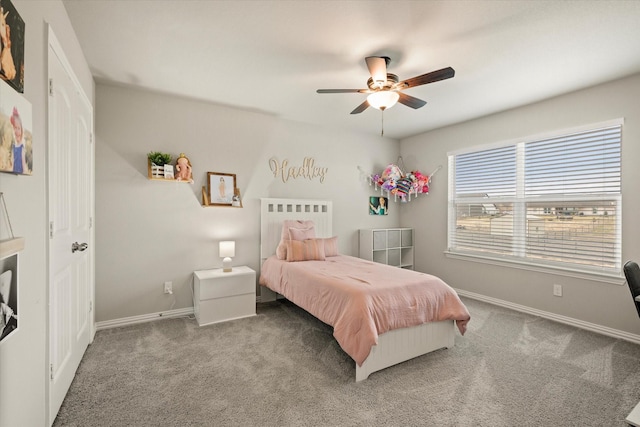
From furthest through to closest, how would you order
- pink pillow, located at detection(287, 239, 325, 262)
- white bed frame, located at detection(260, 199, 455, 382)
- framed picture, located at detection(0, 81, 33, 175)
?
pink pillow, located at detection(287, 239, 325, 262)
white bed frame, located at detection(260, 199, 455, 382)
framed picture, located at detection(0, 81, 33, 175)

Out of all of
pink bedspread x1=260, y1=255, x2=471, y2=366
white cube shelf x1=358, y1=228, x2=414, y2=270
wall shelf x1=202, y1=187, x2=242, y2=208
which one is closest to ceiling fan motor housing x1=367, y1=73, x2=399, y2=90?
pink bedspread x1=260, y1=255, x2=471, y2=366

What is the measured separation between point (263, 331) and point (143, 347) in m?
1.11

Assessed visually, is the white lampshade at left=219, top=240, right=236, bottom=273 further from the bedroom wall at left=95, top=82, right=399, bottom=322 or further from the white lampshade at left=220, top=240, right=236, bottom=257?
the bedroom wall at left=95, top=82, right=399, bottom=322

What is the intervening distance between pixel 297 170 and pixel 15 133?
11.3 feet

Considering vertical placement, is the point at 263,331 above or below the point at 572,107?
below

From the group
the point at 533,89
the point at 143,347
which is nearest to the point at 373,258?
the point at 533,89

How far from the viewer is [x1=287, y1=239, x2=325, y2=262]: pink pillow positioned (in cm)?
378

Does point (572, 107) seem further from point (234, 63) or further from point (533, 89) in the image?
point (234, 63)

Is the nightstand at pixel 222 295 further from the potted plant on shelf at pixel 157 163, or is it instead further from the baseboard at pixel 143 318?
the potted plant on shelf at pixel 157 163

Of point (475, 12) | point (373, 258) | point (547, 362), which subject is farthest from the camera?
point (373, 258)

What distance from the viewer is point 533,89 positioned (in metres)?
3.30

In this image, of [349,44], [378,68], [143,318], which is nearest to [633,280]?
[378,68]

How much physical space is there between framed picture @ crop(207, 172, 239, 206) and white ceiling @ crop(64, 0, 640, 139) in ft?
3.20

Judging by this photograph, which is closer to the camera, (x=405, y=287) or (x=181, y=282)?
(x=405, y=287)
